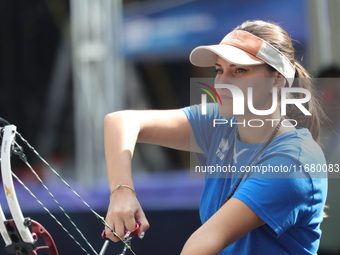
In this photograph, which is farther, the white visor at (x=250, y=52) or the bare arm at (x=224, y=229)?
the white visor at (x=250, y=52)

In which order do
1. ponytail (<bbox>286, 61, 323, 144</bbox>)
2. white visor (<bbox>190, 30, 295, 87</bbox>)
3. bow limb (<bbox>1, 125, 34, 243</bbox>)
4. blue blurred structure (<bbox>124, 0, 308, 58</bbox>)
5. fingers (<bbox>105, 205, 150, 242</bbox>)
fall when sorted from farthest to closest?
blue blurred structure (<bbox>124, 0, 308, 58</bbox>), ponytail (<bbox>286, 61, 323, 144</bbox>), white visor (<bbox>190, 30, 295, 87</bbox>), fingers (<bbox>105, 205, 150, 242</bbox>), bow limb (<bbox>1, 125, 34, 243</bbox>)

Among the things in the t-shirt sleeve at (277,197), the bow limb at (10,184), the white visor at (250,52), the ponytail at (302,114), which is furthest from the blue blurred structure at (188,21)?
the bow limb at (10,184)

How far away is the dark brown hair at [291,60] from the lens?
1.71 metres

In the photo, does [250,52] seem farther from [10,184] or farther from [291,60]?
[10,184]

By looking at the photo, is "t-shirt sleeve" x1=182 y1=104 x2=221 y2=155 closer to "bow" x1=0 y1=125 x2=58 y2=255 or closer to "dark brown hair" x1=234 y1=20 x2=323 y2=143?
"dark brown hair" x1=234 y1=20 x2=323 y2=143

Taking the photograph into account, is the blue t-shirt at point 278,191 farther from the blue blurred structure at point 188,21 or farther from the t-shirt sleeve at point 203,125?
the blue blurred structure at point 188,21

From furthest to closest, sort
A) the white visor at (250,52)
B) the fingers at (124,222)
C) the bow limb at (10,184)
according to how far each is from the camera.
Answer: the white visor at (250,52)
the fingers at (124,222)
the bow limb at (10,184)

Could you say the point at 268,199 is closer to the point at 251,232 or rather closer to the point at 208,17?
the point at 251,232

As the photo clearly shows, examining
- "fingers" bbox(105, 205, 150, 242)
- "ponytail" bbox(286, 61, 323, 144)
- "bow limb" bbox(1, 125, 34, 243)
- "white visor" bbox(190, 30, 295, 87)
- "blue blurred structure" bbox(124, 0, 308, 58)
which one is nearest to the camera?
"bow limb" bbox(1, 125, 34, 243)

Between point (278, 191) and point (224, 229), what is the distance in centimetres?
17

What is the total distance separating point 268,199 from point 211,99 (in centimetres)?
83

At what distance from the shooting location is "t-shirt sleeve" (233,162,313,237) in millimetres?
1425

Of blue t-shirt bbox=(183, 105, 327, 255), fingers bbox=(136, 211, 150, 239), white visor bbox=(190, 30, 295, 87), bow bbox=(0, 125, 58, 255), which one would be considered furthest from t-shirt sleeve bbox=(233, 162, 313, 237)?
bow bbox=(0, 125, 58, 255)

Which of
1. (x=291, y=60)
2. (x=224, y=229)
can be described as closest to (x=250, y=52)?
(x=291, y=60)
